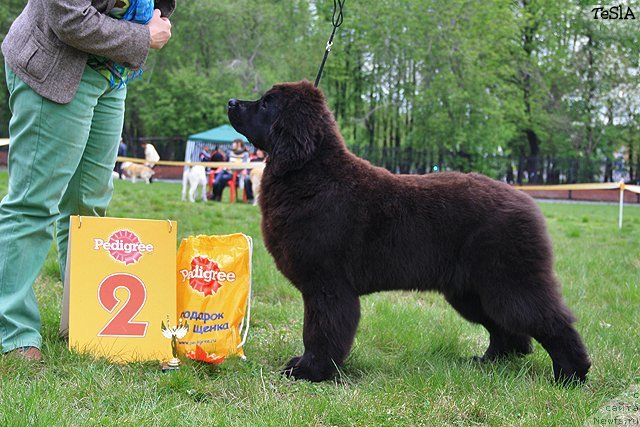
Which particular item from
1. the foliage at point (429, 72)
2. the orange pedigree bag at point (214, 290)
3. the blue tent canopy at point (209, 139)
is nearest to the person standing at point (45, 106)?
the orange pedigree bag at point (214, 290)

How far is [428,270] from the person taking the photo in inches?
125

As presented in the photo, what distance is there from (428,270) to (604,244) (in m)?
6.74

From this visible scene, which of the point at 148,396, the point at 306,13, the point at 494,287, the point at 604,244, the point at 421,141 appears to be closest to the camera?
the point at 148,396

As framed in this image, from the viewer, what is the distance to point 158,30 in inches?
124

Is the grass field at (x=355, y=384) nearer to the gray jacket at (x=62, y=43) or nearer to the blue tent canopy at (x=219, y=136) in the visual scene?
the gray jacket at (x=62, y=43)

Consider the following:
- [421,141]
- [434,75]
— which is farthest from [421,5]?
[421,141]

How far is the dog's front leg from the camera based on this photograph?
10.1 ft

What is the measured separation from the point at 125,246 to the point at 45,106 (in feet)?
2.62

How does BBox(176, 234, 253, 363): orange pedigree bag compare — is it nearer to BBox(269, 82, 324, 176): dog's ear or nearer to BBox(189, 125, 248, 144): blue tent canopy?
BBox(269, 82, 324, 176): dog's ear

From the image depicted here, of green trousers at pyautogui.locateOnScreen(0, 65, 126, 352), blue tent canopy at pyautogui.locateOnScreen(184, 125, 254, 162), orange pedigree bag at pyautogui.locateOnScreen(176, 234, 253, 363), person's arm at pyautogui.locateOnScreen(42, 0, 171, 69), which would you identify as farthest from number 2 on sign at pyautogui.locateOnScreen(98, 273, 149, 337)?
blue tent canopy at pyautogui.locateOnScreen(184, 125, 254, 162)

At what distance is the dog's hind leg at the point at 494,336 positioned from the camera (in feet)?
11.3

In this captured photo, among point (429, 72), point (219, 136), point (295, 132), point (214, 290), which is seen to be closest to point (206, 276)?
point (214, 290)

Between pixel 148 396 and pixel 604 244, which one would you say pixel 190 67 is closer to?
pixel 604 244

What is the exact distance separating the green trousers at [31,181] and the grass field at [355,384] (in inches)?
10.0
